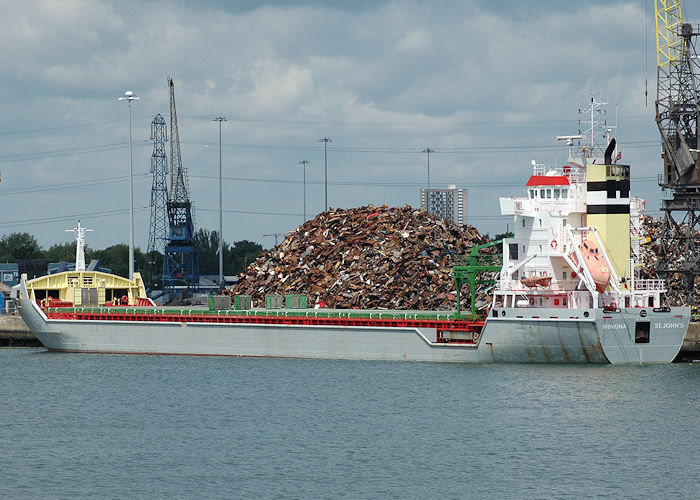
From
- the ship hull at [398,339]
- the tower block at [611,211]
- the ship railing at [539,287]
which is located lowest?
the ship hull at [398,339]

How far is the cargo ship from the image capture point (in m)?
53.9

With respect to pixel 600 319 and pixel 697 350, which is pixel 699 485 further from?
pixel 697 350

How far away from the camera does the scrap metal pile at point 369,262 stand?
77.4m

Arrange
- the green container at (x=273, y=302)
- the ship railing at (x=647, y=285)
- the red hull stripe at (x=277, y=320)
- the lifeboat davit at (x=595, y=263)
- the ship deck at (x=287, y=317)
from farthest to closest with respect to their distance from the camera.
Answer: the green container at (x=273, y=302) → the ship deck at (x=287, y=317) → the red hull stripe at (x=277, y=320) → the ship railing at (x=647, y=285) → the lifeboat davit at (x=595, y=263)

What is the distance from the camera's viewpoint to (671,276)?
74562 mm

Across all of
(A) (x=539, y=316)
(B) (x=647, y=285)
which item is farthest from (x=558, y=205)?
(A) (x=539, y=316)

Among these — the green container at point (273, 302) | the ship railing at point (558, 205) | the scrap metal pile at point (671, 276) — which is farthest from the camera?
the green container at point (273, 302)

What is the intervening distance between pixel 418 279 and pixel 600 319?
85.6 ft

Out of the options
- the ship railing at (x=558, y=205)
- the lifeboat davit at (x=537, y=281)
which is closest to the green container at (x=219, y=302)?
the ship railing at (x=558, y=205)

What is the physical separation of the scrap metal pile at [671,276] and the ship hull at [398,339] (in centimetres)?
1065

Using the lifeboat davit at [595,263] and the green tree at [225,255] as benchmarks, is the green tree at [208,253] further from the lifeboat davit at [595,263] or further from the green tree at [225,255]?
the lifeboat davit at [595,263]

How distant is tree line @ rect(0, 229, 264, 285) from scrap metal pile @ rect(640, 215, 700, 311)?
82.7 m

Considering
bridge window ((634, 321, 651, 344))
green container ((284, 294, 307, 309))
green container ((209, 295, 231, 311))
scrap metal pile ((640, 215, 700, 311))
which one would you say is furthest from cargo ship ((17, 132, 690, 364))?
scrap metal pile ((640, 215, 700, 311))

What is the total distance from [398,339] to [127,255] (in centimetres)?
11332
